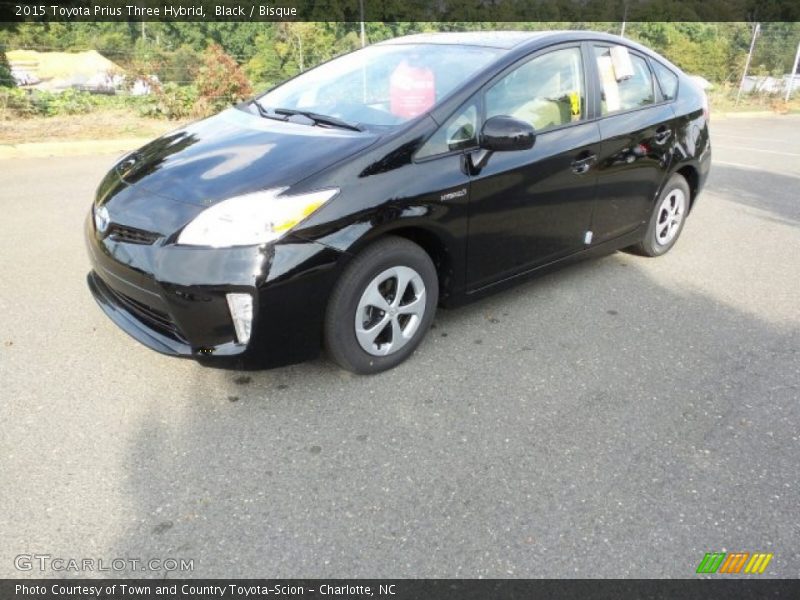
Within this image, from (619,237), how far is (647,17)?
24.0 metres

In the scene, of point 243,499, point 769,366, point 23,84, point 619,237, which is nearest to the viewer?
point 243,499

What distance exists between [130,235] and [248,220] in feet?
1.92

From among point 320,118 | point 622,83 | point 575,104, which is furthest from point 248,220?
point 622,83

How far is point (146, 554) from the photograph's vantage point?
2047 millimetres

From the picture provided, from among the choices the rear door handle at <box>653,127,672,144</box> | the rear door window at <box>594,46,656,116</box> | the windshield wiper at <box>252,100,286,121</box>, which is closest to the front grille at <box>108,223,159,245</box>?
the windshield wiper at <box>252,100,286,121</box>

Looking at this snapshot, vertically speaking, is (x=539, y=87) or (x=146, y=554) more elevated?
(x=539, y=87)

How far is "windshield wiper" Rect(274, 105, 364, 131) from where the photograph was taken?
314 cm

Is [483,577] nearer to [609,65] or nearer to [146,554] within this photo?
[146,554]

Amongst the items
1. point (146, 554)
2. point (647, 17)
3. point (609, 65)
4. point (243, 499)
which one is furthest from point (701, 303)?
point (647, 17)

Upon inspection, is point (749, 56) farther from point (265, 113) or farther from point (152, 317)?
point (152, 317)

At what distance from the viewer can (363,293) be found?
113 inches

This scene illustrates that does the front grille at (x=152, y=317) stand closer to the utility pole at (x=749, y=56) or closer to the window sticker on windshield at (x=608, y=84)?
the window sticker on windshield at (x=608, y=84)

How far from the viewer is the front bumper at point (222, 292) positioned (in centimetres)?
254

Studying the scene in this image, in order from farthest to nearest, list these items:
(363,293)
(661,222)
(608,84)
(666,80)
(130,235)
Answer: (661,222) → (666,80) → (608,84) → (363,293) → (130,235)
